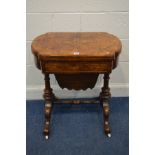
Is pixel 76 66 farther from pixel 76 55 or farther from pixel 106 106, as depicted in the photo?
pixel 106 106

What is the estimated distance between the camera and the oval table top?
1.98 m

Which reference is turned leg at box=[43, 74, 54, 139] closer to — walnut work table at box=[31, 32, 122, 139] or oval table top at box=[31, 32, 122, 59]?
walnut work table at box=[31, 32, 122, 139]

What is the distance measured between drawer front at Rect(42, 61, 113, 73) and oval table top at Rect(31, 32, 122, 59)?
58 mm

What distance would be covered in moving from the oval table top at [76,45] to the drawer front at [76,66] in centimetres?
6

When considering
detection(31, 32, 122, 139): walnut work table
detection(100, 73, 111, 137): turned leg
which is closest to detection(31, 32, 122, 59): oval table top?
detection(31, 32, 122, 139): walnut work table

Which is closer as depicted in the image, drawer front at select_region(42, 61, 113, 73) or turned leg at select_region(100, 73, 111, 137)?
drawer front at select_region(42, 61, 113, 73)

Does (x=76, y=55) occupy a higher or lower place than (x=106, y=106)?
higher

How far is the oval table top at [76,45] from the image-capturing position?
6.50 feet

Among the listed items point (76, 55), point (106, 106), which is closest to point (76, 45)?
point (76, 55)

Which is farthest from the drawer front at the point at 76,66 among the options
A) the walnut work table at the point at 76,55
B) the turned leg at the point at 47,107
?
the turned leg at the point at 47,107

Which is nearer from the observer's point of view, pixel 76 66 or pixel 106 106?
pixel 76 66

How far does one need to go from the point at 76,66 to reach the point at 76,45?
0.55 ft

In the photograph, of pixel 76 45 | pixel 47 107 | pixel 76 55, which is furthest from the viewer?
pixel 47 107

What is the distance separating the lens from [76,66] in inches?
79.2
